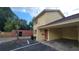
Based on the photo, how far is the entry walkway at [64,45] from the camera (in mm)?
4023

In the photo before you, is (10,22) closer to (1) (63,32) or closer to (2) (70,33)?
(1) (63,32)

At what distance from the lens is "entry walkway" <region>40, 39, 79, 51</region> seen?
13.2 ft

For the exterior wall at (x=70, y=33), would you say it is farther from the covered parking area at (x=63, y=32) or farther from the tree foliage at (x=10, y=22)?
the tree foliage at (x=10, y=22)

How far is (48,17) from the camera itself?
163 inches

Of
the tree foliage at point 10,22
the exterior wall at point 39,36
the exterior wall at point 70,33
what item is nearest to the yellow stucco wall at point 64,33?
the exterior wall at point 70,33

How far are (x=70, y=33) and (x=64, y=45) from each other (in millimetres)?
281

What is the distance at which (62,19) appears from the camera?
4.05 metres

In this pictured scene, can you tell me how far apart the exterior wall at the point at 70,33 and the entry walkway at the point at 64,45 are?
9 centimetres

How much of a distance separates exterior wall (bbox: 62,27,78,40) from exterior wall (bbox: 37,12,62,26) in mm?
304

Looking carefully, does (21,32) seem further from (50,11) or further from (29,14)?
(50,11)

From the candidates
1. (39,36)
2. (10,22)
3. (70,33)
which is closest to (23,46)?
(39,36)
